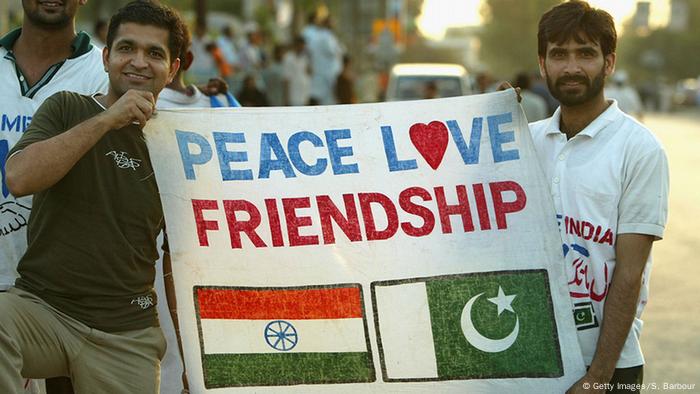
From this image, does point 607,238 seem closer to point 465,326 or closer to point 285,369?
point 465,326

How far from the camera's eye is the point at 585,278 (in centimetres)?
397

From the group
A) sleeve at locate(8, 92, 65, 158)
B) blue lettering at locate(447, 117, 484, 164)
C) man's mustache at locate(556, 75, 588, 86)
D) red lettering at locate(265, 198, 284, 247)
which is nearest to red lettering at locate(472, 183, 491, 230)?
blue lettering at locate(447, 117, 484, 164)

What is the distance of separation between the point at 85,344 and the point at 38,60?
4.88ft

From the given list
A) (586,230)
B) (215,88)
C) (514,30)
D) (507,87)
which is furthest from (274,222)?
(514,30)

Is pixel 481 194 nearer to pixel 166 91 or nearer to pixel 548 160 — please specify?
pixel 548 160

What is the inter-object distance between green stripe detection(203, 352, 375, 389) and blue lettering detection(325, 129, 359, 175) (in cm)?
66

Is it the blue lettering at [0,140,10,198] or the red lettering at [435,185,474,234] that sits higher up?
the blue lettering at [0,140,10,198]

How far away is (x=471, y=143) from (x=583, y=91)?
0.47m

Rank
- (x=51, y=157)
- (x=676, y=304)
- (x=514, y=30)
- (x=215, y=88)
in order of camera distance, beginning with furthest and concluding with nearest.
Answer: (x=514, y=30)
(x=676, y=304)
(x=215, y=88)
(x=51, y=157)

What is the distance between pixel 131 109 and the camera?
369 cm

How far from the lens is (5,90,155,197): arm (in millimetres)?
3576

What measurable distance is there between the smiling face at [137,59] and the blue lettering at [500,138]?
1180mm

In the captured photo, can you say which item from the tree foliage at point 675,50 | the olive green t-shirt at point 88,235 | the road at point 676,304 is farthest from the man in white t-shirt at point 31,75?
the tree foliage at point 675,50

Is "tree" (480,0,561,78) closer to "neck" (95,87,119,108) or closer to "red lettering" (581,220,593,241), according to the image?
"red lettering" (581,220,593,241)
